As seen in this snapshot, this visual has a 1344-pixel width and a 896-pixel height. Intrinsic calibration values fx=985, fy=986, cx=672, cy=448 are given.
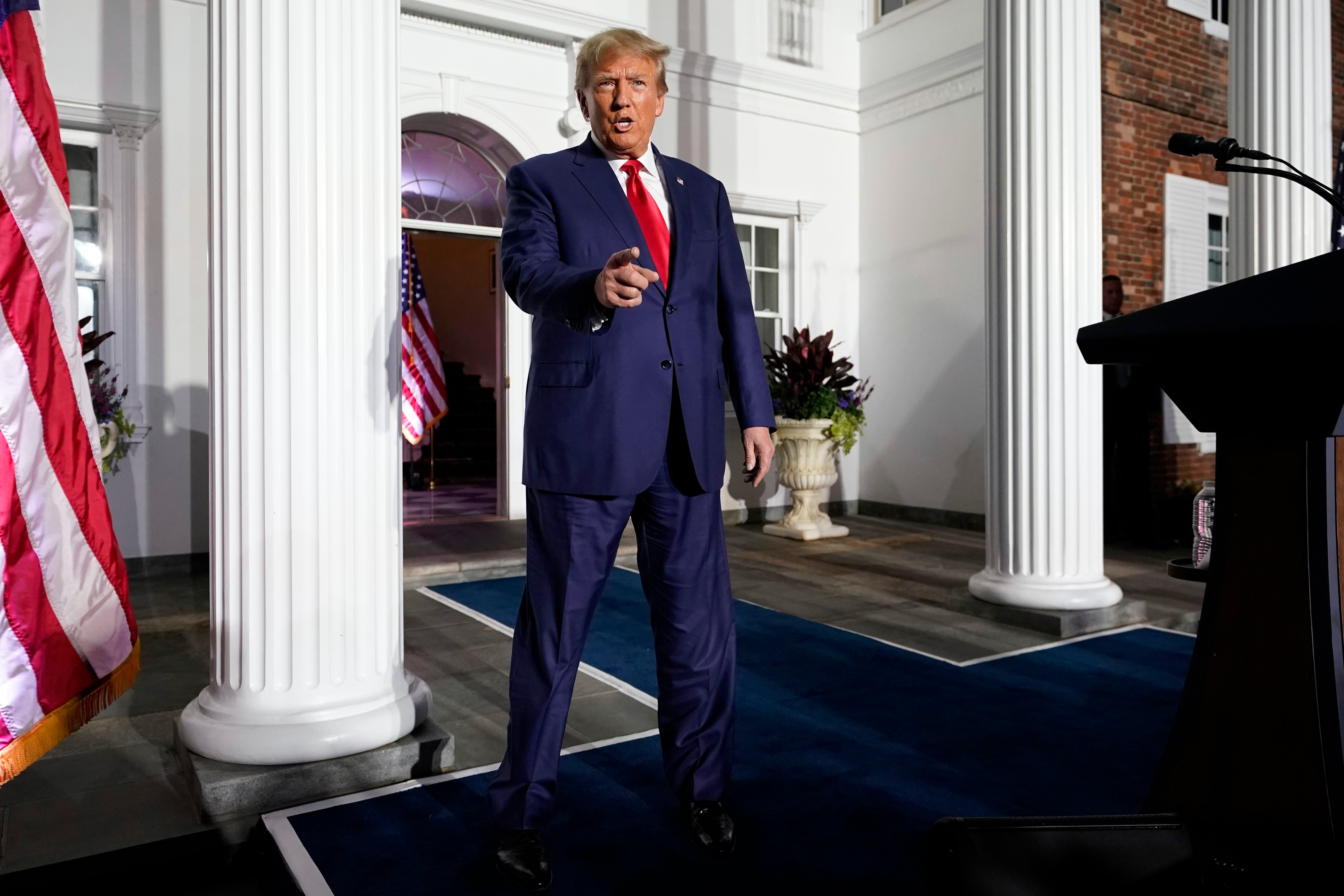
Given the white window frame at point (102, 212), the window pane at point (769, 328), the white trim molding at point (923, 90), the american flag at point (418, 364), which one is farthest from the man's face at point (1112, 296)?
the white window frame at point (102, 212)

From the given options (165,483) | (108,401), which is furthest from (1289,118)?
(165,483)

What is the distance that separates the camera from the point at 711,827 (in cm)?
205

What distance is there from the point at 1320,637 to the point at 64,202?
2.20m

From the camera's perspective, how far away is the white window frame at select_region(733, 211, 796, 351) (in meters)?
7.82

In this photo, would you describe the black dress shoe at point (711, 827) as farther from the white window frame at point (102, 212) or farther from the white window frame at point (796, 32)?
the white window frame at point (796, 32)

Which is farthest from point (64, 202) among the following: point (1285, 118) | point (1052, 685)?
point (1285, 118)

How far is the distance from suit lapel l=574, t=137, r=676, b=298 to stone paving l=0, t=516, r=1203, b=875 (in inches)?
55.8

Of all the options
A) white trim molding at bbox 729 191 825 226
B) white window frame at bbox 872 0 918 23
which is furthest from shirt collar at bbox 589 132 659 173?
white window frame at bbox 872 0 918 23

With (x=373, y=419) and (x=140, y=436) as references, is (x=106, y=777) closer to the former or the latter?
(x=373, y=419)

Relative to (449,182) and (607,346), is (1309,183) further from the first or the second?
(449,182)

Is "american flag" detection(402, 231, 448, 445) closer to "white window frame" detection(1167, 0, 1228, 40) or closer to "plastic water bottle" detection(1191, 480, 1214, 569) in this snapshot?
"white window frame" detection(1167, 0, 1228, 40)

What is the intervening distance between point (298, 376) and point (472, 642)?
6.18 feet

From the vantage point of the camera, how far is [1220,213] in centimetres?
771

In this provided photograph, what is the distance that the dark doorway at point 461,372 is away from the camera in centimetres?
1035
